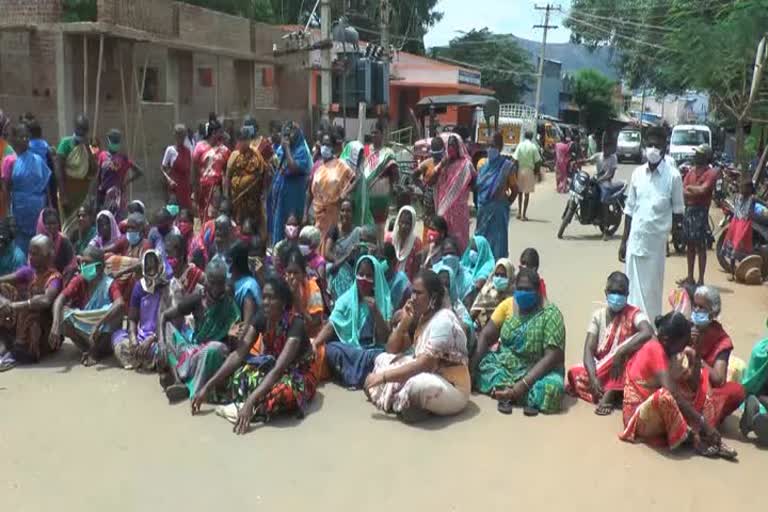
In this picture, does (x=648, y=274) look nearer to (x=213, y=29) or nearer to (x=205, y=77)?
(x=213, y=29)

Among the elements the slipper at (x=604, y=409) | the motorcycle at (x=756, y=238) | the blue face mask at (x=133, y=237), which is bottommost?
the slipper at (x=604, y=409)

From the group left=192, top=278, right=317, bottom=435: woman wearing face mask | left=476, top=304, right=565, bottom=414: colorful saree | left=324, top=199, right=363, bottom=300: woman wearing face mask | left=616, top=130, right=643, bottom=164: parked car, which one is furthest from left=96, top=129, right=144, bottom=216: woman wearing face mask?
left=616, top=130, right=643, bottom=164: parked car

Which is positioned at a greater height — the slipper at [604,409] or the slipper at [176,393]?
the slipper at [604,409]

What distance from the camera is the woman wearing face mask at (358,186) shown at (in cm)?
820

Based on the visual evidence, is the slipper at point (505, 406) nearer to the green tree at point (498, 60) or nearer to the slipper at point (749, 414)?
the slipper at point (749, 414)

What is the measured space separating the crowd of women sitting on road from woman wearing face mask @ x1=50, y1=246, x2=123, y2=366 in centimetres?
1

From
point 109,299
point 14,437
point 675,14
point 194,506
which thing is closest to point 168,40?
point 109,299

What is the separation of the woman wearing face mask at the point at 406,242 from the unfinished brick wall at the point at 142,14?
6.33m

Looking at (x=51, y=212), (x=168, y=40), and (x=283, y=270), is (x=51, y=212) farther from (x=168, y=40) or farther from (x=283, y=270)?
(x=168, y=40)

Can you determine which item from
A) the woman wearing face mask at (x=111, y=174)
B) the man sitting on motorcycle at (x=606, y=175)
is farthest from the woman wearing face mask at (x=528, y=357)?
the man sitting on motorcycle at (x=606, y=175)

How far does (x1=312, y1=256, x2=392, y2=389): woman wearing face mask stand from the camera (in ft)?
17.8

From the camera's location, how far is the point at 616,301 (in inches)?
197

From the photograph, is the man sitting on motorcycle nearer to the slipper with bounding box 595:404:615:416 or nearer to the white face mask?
the white face mask

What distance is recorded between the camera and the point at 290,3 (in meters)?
38.1
